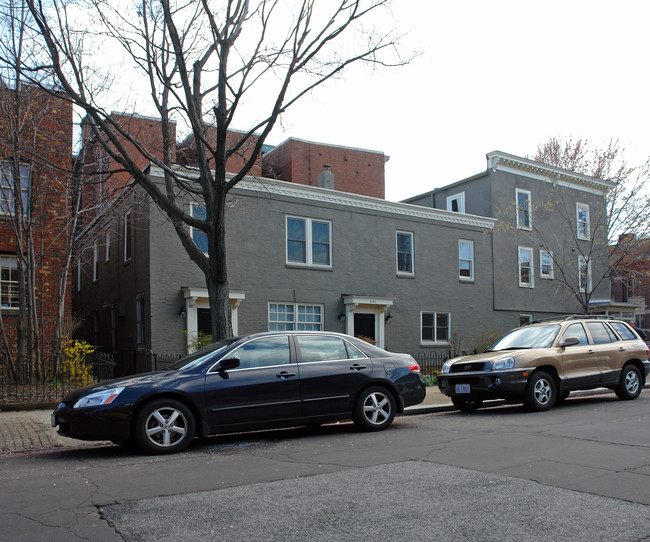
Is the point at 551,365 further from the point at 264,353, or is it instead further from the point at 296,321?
the point at 296,321

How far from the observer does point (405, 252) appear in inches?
978

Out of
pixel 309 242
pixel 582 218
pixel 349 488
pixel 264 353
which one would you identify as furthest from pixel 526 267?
pixel 349 488

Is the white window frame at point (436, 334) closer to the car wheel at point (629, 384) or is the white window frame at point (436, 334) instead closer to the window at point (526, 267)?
the window at point (526, 267)

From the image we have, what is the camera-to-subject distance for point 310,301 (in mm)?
21953

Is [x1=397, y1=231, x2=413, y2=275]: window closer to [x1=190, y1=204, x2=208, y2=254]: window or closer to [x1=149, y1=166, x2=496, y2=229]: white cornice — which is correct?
[x1=149, y1=166, x2=496, y2=229]: white cornice

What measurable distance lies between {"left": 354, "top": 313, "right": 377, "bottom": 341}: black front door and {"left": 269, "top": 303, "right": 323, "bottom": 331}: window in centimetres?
153

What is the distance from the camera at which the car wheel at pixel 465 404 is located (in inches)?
464

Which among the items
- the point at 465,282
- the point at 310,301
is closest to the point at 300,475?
the point at 310,301

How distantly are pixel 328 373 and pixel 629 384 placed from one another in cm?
714

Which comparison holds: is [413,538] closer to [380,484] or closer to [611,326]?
[380,484]

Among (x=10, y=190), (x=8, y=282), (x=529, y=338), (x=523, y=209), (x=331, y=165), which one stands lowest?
(x=529, y=338)

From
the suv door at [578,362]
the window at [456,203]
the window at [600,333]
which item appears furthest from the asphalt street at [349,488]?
the window at [456,203]

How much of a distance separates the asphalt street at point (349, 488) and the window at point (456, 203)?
2102cm

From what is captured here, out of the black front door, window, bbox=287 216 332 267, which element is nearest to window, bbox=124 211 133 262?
window, bbox=287 216 332 267
